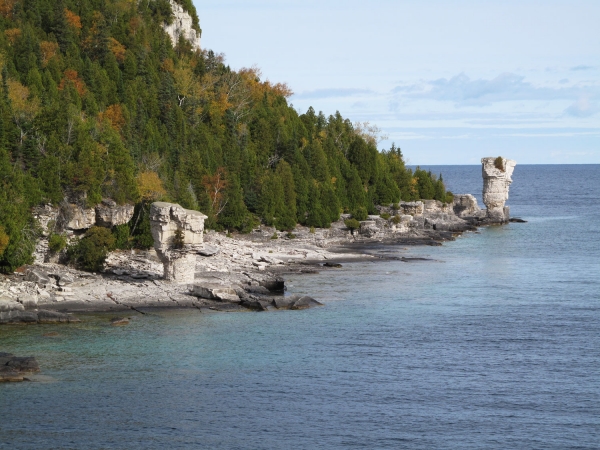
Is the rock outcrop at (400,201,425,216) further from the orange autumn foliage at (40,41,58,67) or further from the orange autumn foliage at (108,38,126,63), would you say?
the orange autumn foliage at (40,41,58,67)

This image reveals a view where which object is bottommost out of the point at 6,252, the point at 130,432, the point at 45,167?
the point at 130,432

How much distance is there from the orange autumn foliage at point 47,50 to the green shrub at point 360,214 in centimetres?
4274

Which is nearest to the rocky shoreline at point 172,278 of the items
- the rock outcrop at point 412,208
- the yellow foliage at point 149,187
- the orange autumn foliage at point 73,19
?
the yellow foliage at point 149,187

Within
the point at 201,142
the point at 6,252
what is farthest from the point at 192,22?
the point at 6,252

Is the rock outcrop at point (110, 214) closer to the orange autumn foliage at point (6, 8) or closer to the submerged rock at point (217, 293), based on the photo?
the submerged rock at point (217, 293)

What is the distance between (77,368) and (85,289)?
16.5m

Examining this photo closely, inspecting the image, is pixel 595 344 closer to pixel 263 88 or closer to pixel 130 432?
pixel 130 432

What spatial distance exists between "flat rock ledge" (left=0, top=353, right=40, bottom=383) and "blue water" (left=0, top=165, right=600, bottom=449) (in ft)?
2.41

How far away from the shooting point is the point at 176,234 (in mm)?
60719

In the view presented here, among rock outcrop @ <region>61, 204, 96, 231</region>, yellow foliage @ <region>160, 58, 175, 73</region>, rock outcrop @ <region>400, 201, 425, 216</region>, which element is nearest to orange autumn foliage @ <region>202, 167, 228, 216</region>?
rock outcrop @ <region>61, 204, 96, 231</region>

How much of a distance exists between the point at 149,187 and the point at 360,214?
40.0 metres

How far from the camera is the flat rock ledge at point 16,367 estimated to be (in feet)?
133

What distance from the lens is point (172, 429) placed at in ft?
115

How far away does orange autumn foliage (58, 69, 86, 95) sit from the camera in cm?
10138
